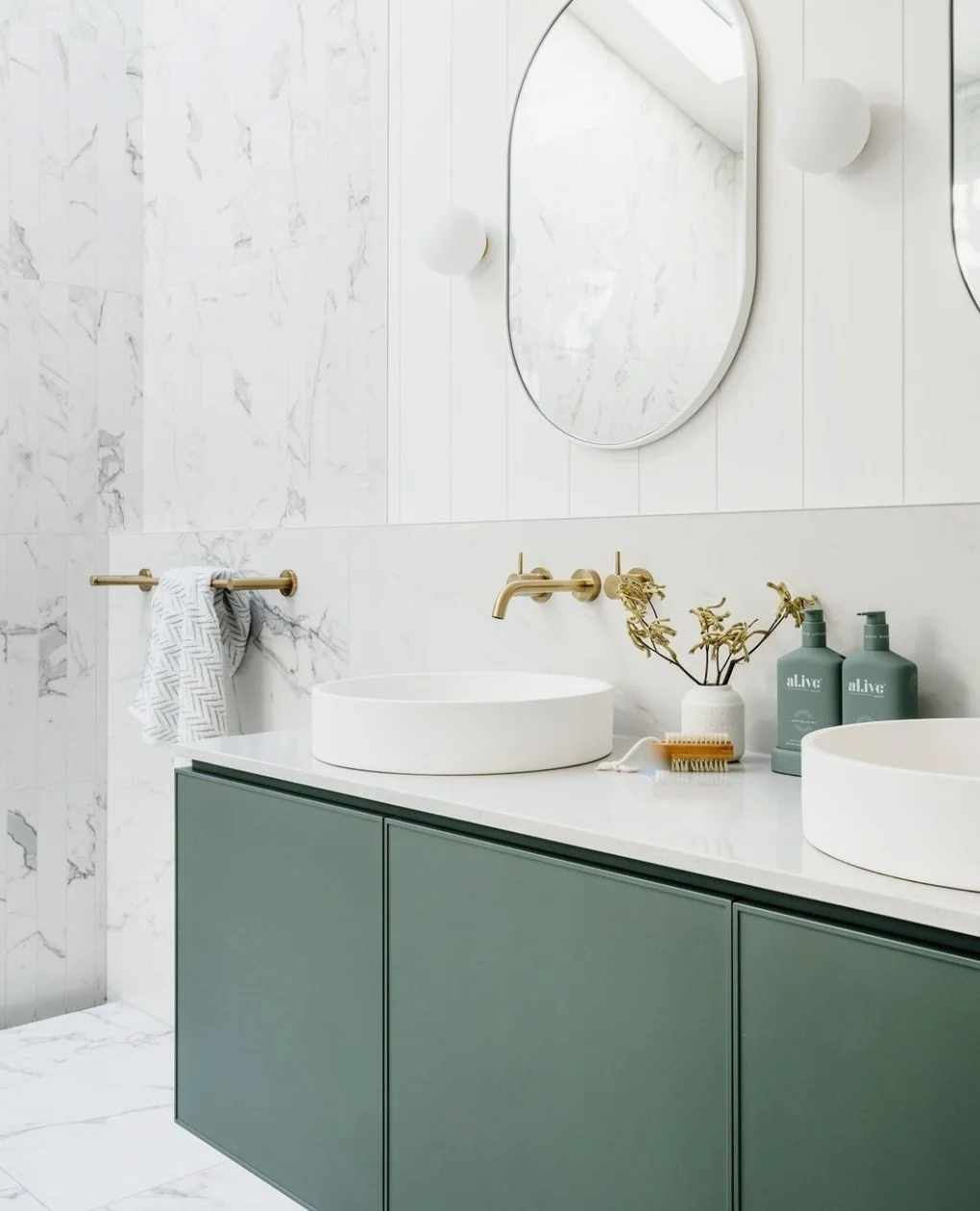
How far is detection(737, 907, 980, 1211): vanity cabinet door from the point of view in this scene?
91 cm

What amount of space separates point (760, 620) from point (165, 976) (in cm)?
187

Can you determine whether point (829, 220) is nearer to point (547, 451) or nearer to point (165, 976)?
→ point (547, 451)

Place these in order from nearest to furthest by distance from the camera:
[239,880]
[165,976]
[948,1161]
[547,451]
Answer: [948,1161] < [239,880] < [547,451] < [165,976]

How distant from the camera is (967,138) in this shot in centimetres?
141

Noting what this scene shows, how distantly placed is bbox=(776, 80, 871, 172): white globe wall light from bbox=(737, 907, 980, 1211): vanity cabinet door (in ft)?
3.18

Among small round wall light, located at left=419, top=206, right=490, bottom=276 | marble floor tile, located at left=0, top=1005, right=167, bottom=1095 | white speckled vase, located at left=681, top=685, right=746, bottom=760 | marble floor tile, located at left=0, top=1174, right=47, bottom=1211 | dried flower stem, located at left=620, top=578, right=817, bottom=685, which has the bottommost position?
marble floor tile, located at left=0, top=1174, right=47, bottom=1211

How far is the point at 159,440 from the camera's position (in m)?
2.87

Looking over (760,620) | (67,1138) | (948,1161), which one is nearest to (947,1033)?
(948,1161)

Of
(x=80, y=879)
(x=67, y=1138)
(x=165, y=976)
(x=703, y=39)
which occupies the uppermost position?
(x=703, y=39)

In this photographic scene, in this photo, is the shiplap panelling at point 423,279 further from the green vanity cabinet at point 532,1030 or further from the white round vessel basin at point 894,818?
the white round vessel basin at point 894,818

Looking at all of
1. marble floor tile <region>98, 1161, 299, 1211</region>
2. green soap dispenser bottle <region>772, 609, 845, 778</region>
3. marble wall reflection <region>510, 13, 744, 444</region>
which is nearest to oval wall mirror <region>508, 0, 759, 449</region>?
marble wall reflection <region>510, 13, 744, 444</region>

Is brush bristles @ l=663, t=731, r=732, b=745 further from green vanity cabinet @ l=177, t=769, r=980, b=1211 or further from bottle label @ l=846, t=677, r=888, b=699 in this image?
green vanity cabinet @ l=177, t=769, r=980, b=1211

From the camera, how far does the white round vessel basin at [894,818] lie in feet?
3.07

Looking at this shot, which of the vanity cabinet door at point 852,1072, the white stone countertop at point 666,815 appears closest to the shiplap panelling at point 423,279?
the white stone countertop at point 666,815
